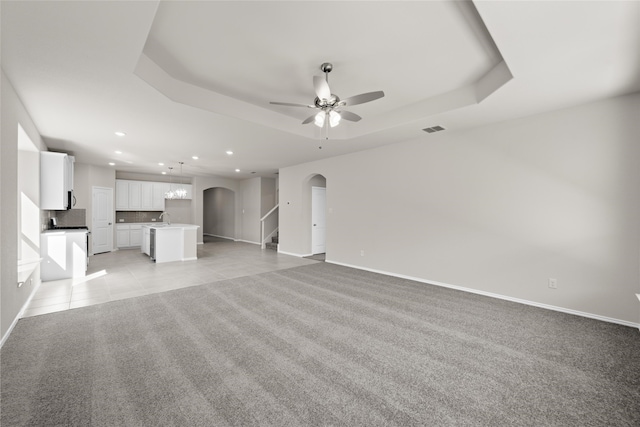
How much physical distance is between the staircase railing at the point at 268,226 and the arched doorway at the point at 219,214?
8.51 feet

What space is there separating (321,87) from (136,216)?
32.4ft

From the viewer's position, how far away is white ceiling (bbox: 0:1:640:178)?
208 cm

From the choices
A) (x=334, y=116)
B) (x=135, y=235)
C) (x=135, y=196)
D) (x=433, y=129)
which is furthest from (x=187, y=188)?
(x=433, y=129)

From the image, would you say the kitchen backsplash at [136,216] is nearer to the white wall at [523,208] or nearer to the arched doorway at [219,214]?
the arched doorway at [219,214]

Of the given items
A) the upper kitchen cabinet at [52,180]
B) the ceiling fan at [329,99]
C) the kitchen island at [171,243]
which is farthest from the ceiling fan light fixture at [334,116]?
the kitchen island at [171,243]

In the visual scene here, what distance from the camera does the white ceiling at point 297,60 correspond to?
208 cm

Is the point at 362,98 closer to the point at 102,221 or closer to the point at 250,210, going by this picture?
the point at 250,210

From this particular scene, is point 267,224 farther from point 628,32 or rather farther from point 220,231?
point 628,32

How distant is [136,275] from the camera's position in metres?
5.49

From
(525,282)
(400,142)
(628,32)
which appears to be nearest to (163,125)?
(400,142)

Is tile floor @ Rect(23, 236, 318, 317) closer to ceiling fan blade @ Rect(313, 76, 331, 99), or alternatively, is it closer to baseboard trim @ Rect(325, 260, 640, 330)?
baseboard trim @ Rect(325, 260, 640, 330)

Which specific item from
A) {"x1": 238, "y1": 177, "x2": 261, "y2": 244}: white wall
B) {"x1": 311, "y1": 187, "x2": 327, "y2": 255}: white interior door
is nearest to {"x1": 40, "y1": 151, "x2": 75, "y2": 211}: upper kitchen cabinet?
{"x1": 311, "y1": 187, "x2": 327, "y2": 255}: white interior door

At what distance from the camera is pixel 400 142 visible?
543 cm

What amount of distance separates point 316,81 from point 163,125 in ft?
10.3
